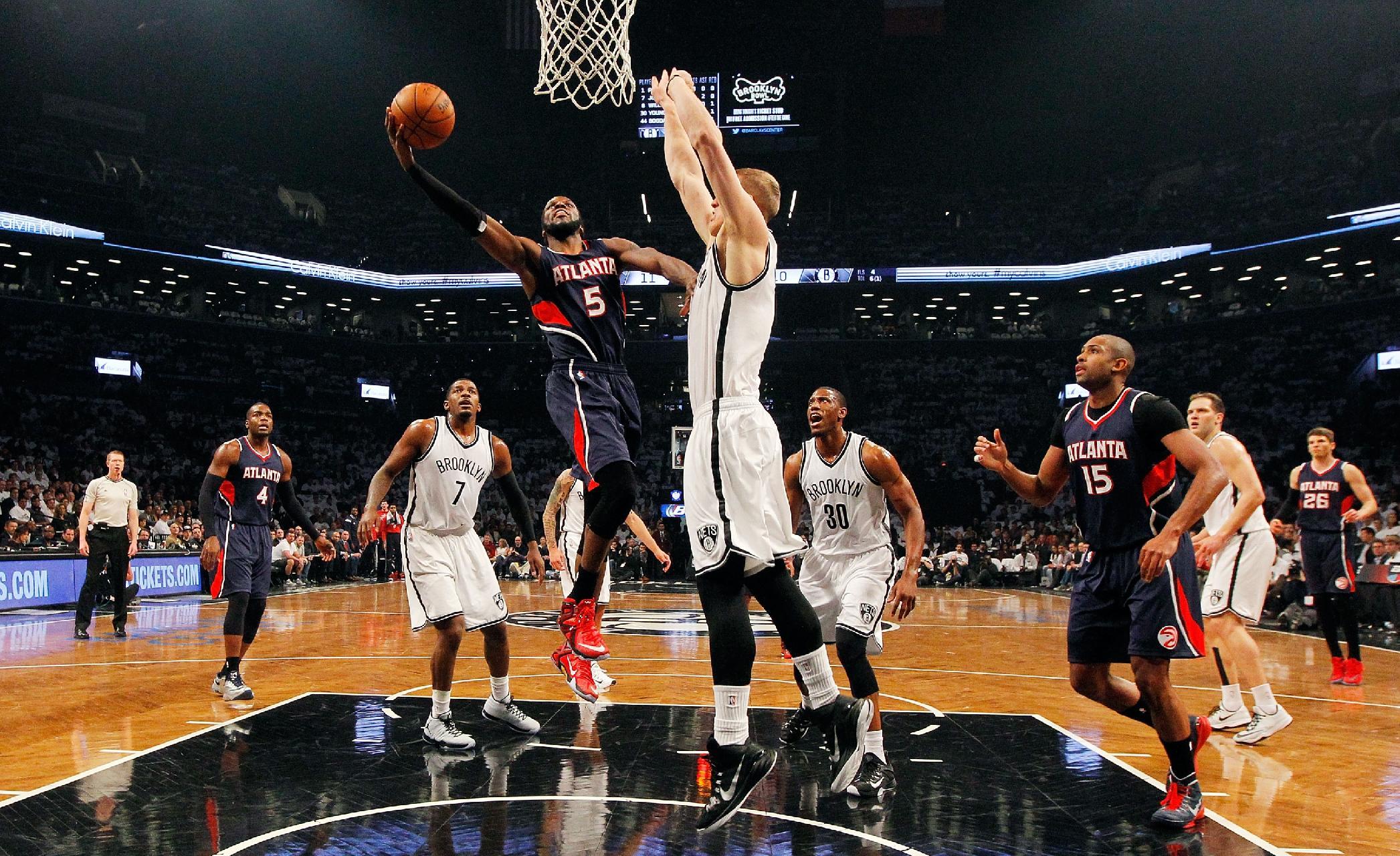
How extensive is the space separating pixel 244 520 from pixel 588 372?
4.33 meters

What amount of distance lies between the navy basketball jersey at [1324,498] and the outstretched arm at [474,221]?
7.94 m

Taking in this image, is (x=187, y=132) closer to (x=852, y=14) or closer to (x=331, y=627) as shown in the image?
(x=852, y=14)

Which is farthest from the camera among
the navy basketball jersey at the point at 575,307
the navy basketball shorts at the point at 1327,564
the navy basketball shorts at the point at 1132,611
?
the navy basketball shorts at the point at 1327,564

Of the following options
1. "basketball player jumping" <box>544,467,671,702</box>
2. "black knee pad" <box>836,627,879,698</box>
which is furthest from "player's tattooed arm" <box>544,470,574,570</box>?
"black knee pad" <box>836,627,879,698</box>

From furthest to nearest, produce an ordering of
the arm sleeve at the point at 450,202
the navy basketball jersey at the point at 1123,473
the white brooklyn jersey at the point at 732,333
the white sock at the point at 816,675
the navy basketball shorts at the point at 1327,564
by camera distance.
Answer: the navy basketball shorts at the point at 1327,564
the navy basketball jersey at the point at 1123,473
the arm sleeve at the point at 450,202
the white sock at the point at 816,675
the white brooklyn jersey at the point at 732,333

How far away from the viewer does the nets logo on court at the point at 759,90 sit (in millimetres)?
31531

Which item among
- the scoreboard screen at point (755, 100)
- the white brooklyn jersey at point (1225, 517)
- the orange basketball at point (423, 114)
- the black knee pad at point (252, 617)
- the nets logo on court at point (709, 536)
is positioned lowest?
the black knee pad at point (252, 617)

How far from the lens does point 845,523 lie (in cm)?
591

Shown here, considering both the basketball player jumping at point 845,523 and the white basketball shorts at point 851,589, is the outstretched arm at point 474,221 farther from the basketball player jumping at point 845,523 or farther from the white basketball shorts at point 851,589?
the white basketball shorts at point 851,589

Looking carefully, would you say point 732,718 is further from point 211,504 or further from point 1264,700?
point 211,504

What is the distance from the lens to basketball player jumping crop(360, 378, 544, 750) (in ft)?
19.8

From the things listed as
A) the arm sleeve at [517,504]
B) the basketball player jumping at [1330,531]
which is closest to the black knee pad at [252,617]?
the arm sleeve at [517,504]

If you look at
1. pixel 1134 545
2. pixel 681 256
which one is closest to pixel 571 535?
pixel 1134 545

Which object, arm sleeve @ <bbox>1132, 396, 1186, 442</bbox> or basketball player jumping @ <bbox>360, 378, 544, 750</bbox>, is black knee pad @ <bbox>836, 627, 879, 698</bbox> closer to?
arm sleeve @ <bbox>1132, 396, 1186, 442</bbox>
